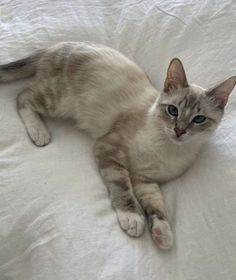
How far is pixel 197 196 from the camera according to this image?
3.71ft

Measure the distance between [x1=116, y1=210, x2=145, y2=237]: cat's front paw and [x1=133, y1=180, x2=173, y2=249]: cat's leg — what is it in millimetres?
33

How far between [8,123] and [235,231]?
0.73 m

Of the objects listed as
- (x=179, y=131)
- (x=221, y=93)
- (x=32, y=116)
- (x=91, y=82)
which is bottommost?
(x=32, y=116)

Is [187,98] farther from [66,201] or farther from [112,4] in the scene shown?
[112,4]

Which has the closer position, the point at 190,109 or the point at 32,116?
the point at 190,109

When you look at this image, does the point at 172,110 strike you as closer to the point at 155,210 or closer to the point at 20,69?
the point at 155,210

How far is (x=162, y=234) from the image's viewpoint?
Result: 41.8 inches

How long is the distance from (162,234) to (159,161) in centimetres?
27

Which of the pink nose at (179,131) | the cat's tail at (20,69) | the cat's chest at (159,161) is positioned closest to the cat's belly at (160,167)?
the cat's chest at (159,161)

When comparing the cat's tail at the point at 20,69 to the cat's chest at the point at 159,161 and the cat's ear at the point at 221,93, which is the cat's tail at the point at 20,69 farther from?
the cat's ear at the point at 221,93

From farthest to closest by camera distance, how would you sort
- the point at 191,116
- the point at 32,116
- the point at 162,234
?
the point at 32,116 < the point at 191,116 < the point at 162,234

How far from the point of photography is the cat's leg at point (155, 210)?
1058mm

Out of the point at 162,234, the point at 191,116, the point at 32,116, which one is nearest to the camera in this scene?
the point at 162,234

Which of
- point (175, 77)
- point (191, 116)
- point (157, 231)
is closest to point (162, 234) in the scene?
point (157, 231)
